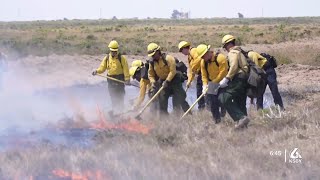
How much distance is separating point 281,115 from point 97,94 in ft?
27.2

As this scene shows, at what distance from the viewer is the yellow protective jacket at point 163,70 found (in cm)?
1072

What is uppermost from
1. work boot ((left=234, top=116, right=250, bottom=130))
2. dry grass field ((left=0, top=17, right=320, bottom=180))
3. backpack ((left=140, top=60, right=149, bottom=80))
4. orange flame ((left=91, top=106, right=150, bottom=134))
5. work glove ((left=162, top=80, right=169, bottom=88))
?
backpack ((left=140, top=60, right=149, bottom=80))

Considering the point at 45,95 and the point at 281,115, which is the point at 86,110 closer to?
the point at 45,95

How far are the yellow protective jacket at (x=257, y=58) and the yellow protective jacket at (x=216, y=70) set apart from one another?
1149mm

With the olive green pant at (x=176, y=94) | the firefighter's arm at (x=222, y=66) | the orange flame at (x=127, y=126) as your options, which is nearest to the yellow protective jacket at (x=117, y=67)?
the orange flame at (x=127, y=126)

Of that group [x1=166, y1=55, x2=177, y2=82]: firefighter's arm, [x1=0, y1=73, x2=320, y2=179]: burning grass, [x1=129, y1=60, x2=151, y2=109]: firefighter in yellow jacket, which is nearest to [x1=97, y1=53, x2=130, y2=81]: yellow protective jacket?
[x1=129, y1=60, x2=151, y2=109]: firefighter in yellow jacket

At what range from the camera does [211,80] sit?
9.87m

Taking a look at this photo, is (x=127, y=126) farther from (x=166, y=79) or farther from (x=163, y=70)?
(x=163, y=70)

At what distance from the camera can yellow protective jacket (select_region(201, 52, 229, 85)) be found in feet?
31.6

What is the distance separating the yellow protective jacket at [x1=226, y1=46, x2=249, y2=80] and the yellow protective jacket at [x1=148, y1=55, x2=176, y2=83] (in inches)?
60.3

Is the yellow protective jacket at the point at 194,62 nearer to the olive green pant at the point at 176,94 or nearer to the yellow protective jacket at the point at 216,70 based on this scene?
the olive green pant at the point at 176,94

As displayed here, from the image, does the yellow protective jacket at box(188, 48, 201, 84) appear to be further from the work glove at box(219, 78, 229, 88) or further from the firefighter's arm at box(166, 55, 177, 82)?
the work glove at box(219, 78, 229, 88)

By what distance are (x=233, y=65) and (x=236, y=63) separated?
7 centimetres

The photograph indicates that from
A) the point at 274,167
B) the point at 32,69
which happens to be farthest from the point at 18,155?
the point at 32,69
